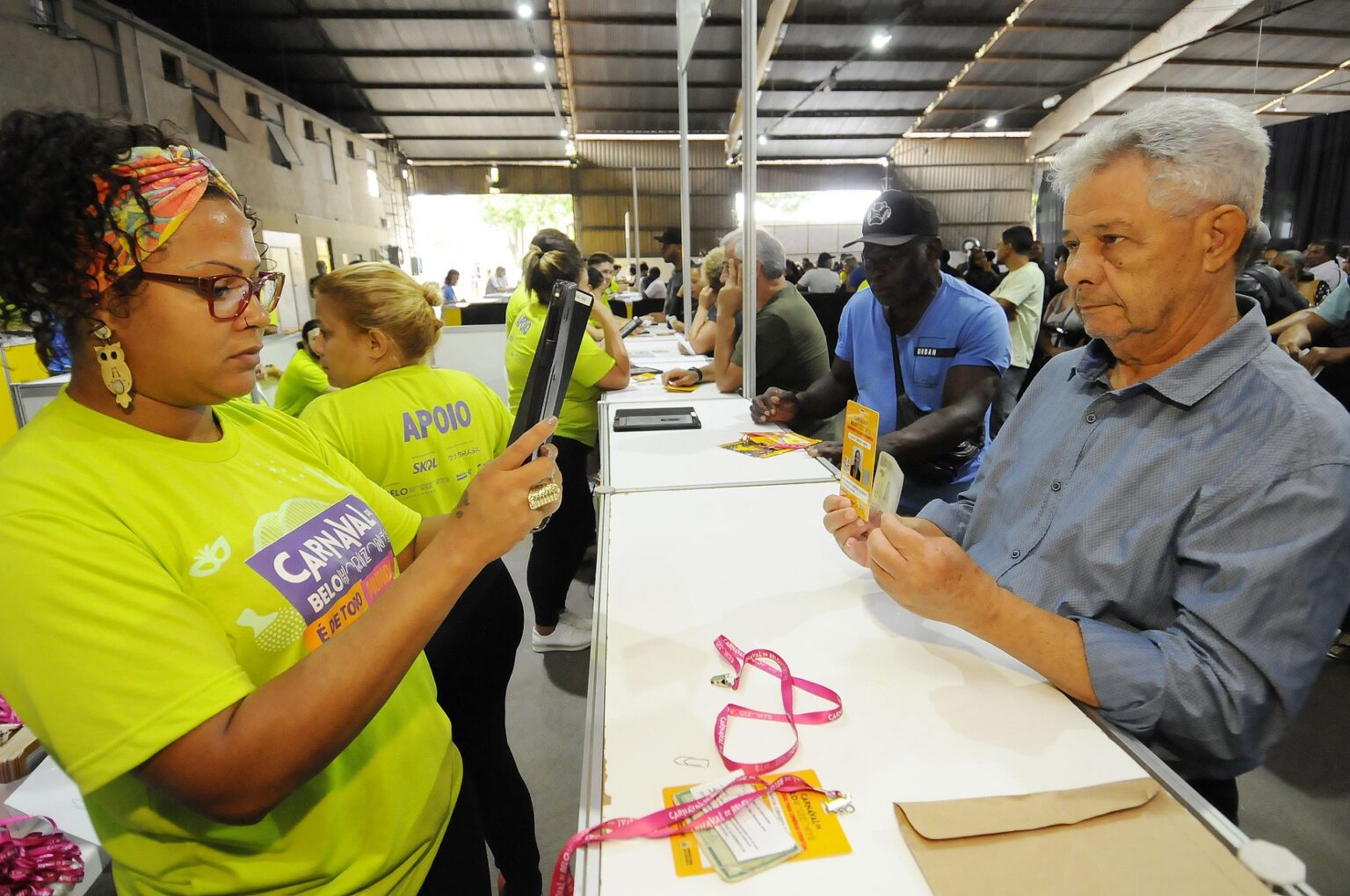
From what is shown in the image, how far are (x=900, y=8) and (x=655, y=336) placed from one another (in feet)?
30.8

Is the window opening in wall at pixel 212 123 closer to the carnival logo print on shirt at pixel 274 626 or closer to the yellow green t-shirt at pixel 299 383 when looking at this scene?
the yellow green t-shirt at pixel 299 383

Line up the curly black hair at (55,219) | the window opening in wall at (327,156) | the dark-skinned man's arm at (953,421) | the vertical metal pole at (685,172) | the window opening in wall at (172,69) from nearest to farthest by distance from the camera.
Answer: the curly black hair at (55,219) < the dark-skinned man's arm at (953,421) < the vertical metal pole at (685,172) < the window opening in wall at (172,69) < the window opening in wall at (327,156)

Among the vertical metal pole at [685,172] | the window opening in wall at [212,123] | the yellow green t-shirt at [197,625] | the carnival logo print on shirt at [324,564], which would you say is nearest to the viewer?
the yellow green t-shirt at [197,625]

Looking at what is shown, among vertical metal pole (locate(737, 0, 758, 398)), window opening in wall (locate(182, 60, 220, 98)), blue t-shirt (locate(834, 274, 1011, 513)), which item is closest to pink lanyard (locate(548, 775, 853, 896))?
blue t-shirt (locate(834, 274, 1011, 513))

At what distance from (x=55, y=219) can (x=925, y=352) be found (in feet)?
6.56

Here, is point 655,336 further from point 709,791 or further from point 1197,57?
point 1197,57

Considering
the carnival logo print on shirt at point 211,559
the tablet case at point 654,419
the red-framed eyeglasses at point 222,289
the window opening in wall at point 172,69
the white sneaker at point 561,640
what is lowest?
the white sneaker at point 561,640

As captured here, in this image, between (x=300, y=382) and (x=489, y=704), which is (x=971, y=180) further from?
(x=489, y=704)

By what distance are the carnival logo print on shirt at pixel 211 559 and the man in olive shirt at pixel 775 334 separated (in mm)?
2295

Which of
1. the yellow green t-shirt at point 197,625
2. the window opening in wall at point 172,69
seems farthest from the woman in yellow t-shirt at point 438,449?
the window opening in wall at point 172,69

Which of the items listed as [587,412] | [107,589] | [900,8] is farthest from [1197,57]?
[107,589]

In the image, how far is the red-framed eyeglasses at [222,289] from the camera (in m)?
0.76

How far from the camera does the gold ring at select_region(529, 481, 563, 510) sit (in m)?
0.86

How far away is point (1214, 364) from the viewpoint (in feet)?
3.05
